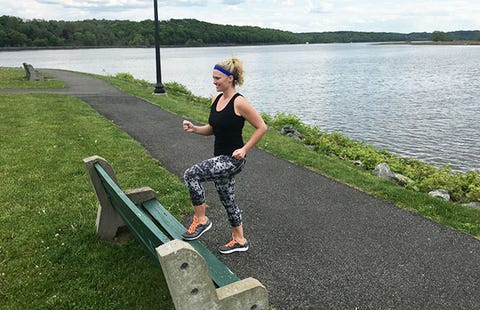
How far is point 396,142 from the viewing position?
52.6ft

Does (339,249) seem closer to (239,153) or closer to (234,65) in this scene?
→ (239,153)

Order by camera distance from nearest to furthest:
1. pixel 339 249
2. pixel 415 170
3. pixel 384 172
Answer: pixel 339 249 < pixel 384 172 < pixel 415 170

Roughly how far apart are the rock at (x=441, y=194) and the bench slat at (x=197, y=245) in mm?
5122

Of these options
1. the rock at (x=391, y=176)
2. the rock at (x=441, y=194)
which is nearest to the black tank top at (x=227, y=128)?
the rock at (x=441, y=194)

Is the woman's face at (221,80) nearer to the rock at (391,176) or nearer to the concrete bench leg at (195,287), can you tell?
the concrete bench leg at (195,287)

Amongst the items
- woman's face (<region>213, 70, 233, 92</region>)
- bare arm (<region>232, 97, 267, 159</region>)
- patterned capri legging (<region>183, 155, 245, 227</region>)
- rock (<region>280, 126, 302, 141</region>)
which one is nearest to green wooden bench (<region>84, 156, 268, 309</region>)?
patterned capri legging (<region>183, 155, 245, 227</region>)

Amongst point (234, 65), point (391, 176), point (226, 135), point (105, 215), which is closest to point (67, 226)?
point (105, 215)

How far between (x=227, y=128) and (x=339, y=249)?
6.85ft

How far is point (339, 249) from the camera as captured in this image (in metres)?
4.91

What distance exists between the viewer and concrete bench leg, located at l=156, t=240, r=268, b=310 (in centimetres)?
237

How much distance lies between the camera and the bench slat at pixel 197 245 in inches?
134

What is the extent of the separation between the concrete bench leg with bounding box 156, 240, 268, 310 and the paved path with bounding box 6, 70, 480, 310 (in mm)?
1193

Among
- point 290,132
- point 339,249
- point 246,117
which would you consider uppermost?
point 246,117

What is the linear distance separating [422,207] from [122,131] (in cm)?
757
